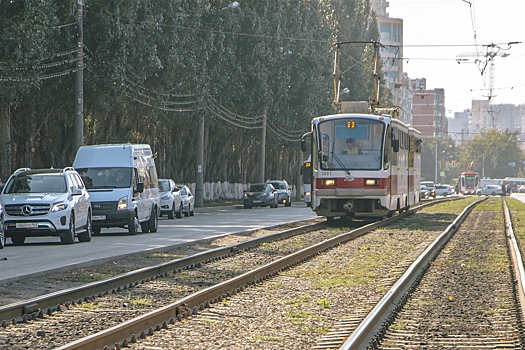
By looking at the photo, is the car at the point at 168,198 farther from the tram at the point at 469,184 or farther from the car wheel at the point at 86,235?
the tram at the point at 469,184

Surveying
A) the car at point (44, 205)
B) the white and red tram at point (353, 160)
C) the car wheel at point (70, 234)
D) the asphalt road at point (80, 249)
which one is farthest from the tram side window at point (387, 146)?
the car wheel at point (70, 234)

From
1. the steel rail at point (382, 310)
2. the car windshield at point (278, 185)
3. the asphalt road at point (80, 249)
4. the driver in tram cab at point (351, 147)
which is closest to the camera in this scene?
the steel rail at point (382, 310)

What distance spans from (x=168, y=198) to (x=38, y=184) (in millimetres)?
16950

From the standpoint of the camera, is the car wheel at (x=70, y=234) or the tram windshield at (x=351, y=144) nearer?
the car wheel at (x=70, y=234)

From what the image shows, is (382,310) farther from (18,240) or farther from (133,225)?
(133,225)

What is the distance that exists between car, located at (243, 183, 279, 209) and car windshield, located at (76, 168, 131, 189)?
32303 millimetres

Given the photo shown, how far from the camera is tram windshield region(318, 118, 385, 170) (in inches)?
1257

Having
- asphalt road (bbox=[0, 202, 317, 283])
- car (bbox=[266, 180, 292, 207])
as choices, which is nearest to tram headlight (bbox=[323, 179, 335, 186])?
asphalt road (bbox=[0, 202, 317, 283])

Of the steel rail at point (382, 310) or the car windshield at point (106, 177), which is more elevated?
the car windshield at point (106, 177)

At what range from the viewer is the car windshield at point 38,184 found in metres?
25.0

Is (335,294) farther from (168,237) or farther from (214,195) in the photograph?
(214,195)

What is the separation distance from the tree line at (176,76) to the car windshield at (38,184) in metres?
8.40

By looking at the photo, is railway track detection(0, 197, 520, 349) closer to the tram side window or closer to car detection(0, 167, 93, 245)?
car detection(0, 167, 93, 245)

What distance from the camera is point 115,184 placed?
2855cm
